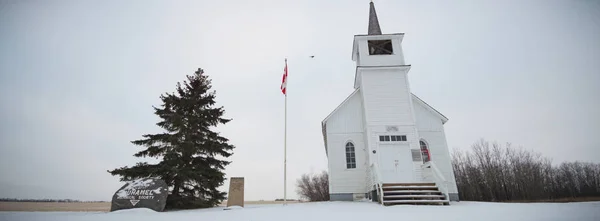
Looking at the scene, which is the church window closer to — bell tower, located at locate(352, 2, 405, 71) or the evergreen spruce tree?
bell tower, located at locate(352, 2, 405, 71)

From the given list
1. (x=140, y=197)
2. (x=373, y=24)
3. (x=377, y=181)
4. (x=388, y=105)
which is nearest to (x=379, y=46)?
(x=373, y=24)

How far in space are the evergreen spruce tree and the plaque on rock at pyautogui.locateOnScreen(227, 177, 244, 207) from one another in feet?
2.70

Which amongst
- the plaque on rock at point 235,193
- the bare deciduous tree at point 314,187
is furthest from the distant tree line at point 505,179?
the plaque on rock at point 235,193

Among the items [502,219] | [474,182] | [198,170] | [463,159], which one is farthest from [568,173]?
[198,170]

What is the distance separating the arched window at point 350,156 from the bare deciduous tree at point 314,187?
26.2 metres

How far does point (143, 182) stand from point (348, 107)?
38.5ft

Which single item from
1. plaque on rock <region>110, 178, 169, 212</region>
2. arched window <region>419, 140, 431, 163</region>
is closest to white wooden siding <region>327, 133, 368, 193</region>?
arched window <region>419, 140, 431, 163</region>

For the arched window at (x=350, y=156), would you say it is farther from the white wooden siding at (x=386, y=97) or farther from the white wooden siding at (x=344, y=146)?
the white wooden siding at (x=386, y=97)

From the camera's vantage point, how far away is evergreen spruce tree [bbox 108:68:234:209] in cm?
998

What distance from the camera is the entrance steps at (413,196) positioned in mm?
9778

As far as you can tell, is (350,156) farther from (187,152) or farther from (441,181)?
(187,152)

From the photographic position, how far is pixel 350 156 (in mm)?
14852

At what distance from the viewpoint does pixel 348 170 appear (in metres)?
14.5

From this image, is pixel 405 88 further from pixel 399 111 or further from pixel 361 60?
pixel 361 60
